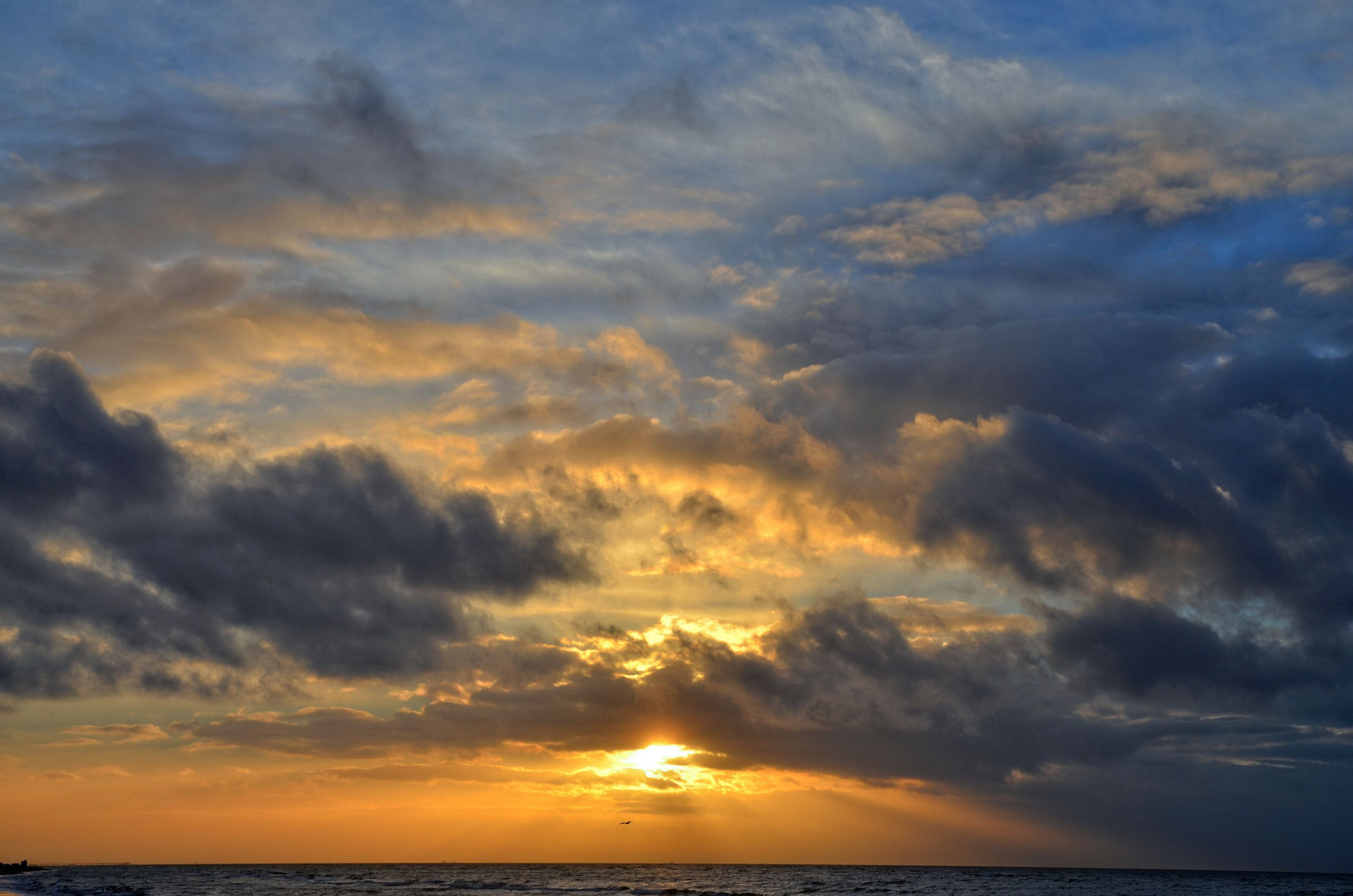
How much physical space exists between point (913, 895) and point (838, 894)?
16.0m

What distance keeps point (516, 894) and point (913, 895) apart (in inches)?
3105

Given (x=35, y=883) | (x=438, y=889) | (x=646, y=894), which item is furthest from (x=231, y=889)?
(x=646, y=894)

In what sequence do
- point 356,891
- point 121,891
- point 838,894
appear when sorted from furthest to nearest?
1. point 838,894
2. point 356,891
3. point 121,891

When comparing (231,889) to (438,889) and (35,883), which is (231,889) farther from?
(35,883)

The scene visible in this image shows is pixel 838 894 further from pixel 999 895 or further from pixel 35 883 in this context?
pixel 35 883

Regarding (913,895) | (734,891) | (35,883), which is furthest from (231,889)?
(913,895)

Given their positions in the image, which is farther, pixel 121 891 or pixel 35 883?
pixel 35 883

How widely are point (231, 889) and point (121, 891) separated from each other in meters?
21.4

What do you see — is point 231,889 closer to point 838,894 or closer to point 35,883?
point 35,883

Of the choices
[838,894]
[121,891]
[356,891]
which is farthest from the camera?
[838,894]

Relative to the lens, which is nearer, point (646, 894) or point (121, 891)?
point (121, 891)

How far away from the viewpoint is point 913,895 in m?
196

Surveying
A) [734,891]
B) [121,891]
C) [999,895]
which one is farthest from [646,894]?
[121,891]

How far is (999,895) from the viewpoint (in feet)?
648
